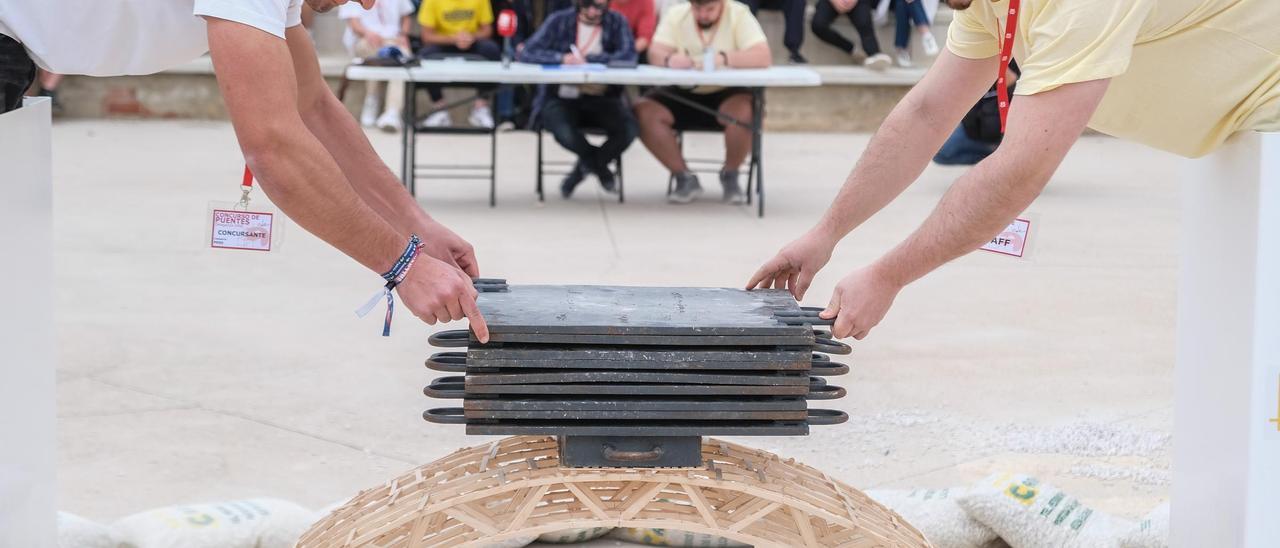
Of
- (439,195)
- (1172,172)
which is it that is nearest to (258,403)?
(439,195)

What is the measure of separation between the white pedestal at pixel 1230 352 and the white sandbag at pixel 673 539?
37.7 inches

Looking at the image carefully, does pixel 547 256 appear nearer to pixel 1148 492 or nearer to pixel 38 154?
pixel 1148 492

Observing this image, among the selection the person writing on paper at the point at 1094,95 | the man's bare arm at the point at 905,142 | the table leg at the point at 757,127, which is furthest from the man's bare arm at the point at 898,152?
the table leg at the point at 757,127

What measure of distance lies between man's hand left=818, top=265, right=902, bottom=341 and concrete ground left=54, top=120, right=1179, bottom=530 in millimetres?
438

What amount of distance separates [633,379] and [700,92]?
6142 mm

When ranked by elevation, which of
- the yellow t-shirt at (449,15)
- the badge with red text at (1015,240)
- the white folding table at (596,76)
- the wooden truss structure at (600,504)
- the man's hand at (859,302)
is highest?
the yellow t-shirt at (449,15)

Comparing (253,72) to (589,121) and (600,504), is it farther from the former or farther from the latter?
(589,121)

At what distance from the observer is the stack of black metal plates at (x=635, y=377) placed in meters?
2.18

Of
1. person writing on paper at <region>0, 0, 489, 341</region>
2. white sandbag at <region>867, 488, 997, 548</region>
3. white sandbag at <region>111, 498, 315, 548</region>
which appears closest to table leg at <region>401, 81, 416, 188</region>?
white sandbag at <region>111, 498, 315, 548</region>

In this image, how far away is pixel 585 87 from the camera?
8.19 meters

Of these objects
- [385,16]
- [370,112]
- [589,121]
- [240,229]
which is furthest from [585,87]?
[240,229]

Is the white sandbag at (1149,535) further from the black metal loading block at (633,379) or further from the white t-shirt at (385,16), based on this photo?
the white t-shirt at (385,16)

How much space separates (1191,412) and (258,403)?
273 cm

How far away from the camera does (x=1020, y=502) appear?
309 centimetres
